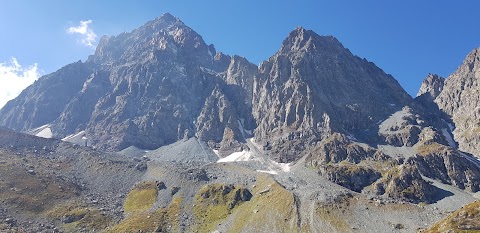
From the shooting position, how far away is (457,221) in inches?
5950

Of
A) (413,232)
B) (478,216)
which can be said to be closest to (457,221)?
(478,216)

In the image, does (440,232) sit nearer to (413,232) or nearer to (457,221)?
(457,221)

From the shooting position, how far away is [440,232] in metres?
149

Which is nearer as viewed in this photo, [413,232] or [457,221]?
[457,221]

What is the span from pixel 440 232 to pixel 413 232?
52.7m

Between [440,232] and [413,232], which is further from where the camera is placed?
[413,232]

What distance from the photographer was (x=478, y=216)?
15012cm

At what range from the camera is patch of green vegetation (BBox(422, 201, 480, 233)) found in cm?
14412

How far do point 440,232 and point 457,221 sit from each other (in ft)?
24.8

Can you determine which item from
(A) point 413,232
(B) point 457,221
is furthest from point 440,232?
(A) point 413,232

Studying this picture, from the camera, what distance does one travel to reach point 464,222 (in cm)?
14850

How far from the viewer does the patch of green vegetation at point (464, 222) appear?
144m

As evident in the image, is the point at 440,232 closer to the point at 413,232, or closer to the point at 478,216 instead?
the point at 478,216

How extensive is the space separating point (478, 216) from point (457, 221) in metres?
6.96
